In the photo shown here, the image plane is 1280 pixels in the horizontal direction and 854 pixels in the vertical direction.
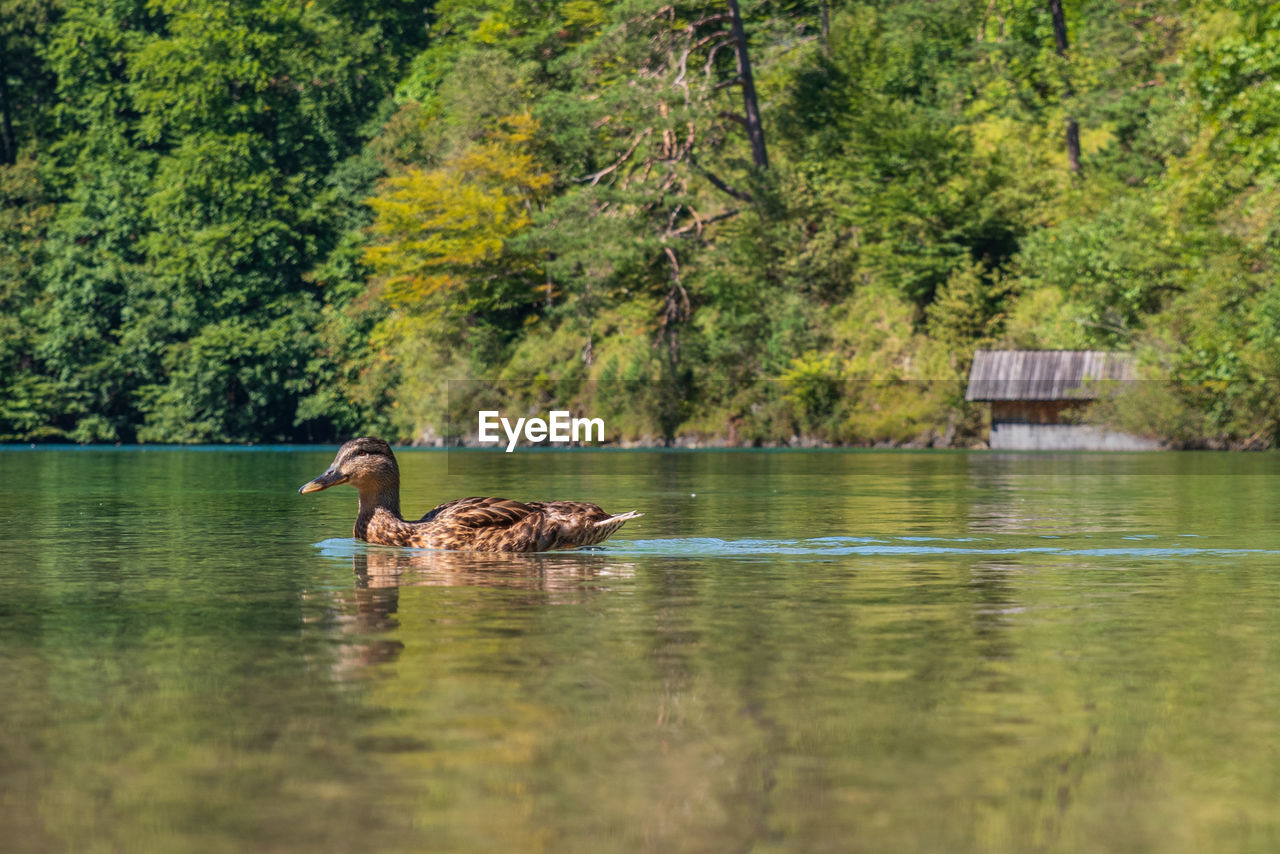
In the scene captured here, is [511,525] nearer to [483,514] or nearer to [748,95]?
[483,514]

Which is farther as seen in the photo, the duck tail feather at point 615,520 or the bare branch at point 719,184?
the bare branch at point 719,184

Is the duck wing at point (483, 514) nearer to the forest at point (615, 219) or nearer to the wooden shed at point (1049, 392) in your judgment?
the forest at point (615, 219)

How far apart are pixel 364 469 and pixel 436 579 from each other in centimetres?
361

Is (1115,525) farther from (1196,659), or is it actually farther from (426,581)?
(1196,659)

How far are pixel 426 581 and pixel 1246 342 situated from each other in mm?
47950

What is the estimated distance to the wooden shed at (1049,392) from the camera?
221ft

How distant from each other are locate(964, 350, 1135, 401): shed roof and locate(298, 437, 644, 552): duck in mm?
48311

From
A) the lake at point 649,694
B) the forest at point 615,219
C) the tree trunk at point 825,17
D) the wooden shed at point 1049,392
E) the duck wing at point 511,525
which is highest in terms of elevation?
the tree trunk at point 825,17

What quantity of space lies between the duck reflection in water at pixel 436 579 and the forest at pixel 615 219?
3984 centimetres

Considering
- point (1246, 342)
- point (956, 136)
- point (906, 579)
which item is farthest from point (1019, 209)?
point (906, 579)

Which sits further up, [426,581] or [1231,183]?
[1231,183]

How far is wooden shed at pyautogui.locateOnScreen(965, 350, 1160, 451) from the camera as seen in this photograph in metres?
67.2

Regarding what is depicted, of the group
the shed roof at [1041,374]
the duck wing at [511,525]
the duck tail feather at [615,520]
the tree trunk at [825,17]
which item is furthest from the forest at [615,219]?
the duck wing at [511,525]

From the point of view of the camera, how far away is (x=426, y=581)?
17.2m
